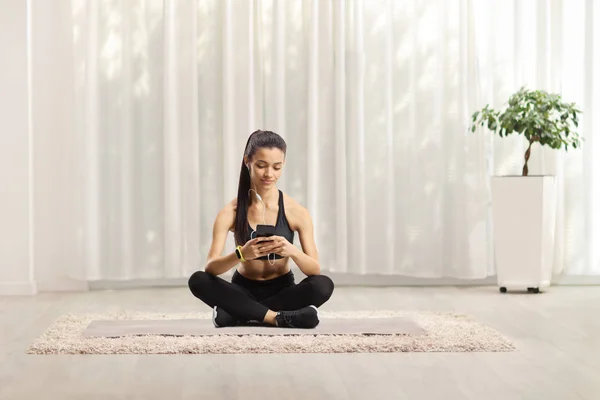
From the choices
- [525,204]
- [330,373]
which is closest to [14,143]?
[525,204]

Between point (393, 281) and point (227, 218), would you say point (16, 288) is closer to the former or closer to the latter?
point (227, 218)

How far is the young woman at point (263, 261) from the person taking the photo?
370 cm

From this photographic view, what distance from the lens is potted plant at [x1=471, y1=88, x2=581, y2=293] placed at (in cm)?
514

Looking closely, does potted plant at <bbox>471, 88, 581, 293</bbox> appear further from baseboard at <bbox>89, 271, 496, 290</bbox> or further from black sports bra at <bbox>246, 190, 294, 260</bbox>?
black sports bra at <bbox>246, 190, 294, 260</bbox>

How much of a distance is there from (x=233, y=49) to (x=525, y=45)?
1689 millimetres

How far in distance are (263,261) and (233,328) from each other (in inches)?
12.0

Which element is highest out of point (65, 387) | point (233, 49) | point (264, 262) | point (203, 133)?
point (233, 49)

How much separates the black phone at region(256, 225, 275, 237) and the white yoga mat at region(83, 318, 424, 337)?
0.37 meters

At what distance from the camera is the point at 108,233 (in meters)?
5.43

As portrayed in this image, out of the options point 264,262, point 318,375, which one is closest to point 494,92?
point 264,262

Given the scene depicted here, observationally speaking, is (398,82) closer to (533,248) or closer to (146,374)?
(533,248)

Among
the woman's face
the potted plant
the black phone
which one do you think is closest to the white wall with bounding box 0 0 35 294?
the woman's face

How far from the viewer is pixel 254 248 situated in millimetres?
3551

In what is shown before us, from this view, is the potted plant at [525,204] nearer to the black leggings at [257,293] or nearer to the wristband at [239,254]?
the black leggings at [257,293]
